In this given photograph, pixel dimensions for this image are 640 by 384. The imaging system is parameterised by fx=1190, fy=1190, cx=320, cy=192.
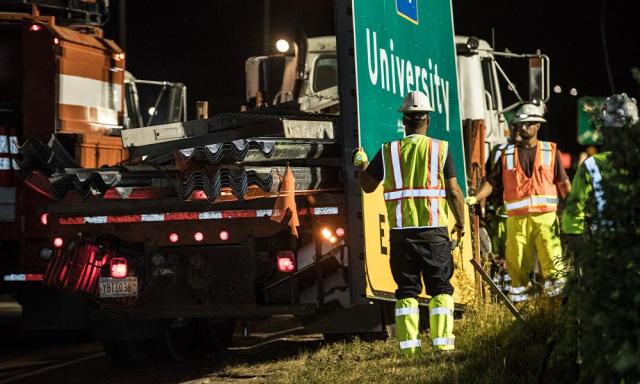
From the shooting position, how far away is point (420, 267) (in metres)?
7.91

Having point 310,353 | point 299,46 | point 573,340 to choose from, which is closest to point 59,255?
point 310,353

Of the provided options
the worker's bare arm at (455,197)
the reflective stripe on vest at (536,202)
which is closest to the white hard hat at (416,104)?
the worker's bare arm at (455,197)

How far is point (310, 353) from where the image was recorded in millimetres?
9180

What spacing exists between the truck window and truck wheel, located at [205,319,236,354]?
10.1 ft

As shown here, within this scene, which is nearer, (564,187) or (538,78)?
(564,187)

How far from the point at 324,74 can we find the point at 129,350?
4104mm

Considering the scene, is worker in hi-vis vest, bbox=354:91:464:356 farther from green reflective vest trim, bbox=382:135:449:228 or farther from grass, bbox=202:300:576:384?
grass, bbox=202:300:576:384

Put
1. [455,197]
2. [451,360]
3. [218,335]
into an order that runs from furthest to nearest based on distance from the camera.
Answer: [218,335] → [455,197] → [451,360]

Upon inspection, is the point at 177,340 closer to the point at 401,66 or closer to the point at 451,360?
the point at 401,66

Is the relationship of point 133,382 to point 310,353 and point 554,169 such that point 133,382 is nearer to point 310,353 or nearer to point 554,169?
point 310,353

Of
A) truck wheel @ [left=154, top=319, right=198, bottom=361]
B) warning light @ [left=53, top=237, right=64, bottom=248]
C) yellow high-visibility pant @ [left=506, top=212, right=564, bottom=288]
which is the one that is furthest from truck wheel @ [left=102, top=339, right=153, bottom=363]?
yellow high-visibility pant @ [left=506, top=212, right=564, bottom=288]

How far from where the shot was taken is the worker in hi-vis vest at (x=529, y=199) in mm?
9711

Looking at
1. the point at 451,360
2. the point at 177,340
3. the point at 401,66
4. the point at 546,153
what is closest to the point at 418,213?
the point at 451,360

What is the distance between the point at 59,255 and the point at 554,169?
4128 millimetres
